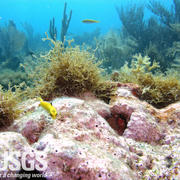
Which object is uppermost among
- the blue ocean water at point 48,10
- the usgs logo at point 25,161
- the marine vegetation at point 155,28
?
the usgs logo at point 25,161

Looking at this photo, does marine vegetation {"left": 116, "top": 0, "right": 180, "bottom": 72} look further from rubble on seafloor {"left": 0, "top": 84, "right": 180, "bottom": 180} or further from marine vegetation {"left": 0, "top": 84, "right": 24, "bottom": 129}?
marine vegetation {"left": 0, "top": 84, "right": 24, "bottom": 129}

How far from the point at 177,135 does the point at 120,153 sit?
1028 millimetres

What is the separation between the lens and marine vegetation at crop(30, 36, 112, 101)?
2611 mm

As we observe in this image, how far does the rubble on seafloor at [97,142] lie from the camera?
1265mm

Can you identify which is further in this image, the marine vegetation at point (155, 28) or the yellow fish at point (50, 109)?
the marine vegetation at point (155, 28)

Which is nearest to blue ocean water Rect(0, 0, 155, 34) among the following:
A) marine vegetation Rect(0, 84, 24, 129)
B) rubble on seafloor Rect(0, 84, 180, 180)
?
rubble on seafloor Rect(0, 84, 180, 180)

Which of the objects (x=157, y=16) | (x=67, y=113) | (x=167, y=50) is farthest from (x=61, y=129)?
(x=157, y=16)

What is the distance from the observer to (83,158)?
132 centimetres

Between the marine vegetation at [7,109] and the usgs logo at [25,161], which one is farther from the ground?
the usgs logo at [25,161]

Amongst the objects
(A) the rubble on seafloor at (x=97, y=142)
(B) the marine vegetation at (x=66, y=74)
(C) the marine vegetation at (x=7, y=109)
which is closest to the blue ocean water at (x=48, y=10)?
(B) the marine vegetation at (x=66, y=74)

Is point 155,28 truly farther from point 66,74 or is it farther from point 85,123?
point 85,123

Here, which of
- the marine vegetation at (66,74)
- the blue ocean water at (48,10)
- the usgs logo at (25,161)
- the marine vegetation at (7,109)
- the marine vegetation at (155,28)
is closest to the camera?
the usgs logo at (25,161)

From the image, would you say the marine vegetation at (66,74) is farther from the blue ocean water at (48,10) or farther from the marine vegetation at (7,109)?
the blue ocean water at (48,10)

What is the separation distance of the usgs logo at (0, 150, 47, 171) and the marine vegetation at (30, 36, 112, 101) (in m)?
1.41
